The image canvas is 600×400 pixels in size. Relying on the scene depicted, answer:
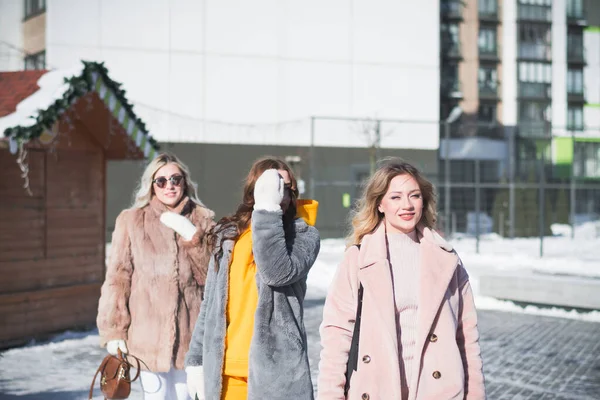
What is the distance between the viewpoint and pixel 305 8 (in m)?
30.4

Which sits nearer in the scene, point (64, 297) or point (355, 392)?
point (355, 392)

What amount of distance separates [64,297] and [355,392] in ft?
24.7

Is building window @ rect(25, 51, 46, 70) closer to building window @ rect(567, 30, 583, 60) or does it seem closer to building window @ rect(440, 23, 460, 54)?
building window @ rect(440, 23, 460, 54)

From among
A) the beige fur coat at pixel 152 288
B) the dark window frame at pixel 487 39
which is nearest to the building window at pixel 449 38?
the dark window frame at pixel 487 39

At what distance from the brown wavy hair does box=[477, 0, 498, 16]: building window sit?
4430 cm

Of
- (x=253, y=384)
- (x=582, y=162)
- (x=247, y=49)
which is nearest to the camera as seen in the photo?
(x=253, y=384)

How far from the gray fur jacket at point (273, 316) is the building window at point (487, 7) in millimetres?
44457

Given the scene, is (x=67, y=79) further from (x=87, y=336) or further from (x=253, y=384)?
(x=253, y=384)

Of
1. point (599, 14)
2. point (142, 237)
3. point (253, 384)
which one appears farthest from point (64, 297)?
point (599, 14)

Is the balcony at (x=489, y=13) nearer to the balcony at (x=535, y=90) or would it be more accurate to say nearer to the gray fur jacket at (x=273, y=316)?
the balcony at (x=535, y=90)

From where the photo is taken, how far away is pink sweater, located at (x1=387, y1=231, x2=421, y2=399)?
2.90 metres

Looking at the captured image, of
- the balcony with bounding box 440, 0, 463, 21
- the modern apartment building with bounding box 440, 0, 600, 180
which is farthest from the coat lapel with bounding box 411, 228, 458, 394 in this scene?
the balcony with bounding box 440, 0, 463, 21

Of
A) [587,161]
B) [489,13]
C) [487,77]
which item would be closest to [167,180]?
[587,161]

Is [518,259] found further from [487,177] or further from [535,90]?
[535,90]
